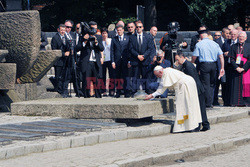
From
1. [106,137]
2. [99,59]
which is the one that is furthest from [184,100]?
[99,59]

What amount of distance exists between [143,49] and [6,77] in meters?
4.07

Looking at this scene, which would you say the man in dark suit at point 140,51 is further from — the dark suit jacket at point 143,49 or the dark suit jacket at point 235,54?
the dark suit jacket at point 235,54

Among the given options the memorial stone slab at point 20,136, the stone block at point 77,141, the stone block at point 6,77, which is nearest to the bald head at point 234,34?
the stone block at point 6,77

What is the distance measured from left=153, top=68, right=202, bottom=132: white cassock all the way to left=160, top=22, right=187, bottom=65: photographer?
13.2ft

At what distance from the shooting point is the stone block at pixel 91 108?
1005cm

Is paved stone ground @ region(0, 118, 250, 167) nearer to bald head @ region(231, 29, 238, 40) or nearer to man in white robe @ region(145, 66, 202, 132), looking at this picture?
man in white robe @ region(145, 66, 202, 132)

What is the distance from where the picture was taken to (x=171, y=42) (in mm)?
Answer: 14352

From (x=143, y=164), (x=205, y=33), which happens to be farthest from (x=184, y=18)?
(x=143, y=164)

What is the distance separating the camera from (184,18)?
95.3 feet

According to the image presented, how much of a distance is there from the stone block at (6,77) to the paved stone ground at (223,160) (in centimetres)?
535

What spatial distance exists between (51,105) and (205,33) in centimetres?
472

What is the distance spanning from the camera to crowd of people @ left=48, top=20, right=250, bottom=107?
13672mm

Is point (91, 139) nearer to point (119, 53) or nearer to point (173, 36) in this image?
point (173, 36)

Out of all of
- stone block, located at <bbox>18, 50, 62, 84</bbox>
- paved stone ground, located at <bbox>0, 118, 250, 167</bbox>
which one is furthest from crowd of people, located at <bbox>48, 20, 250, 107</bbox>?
paved stone ground, located at <bbox>0, 118, 250, 167</bbox>
